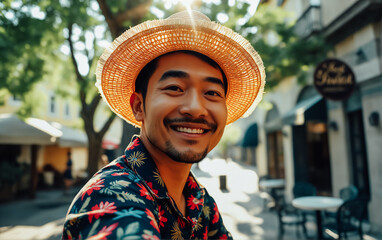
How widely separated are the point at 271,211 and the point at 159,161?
7.85 metres

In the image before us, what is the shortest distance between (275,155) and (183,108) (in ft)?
42.3

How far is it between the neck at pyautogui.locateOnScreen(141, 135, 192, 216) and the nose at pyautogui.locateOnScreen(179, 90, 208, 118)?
0.27 m

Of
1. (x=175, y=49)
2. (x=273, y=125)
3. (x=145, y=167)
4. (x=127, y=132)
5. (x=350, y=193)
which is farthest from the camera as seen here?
(x=273, y=125)

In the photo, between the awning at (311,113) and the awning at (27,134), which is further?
the awning at (27,134)

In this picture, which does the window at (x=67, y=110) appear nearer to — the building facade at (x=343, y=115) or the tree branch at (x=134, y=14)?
the building facade at (x=343, y=115)

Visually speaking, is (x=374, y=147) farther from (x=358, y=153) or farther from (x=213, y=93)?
(x=213, y=93)

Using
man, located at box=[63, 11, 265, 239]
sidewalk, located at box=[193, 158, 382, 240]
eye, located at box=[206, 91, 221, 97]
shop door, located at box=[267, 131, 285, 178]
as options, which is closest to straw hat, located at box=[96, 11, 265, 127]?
man, located at box=[63, 11, 265, 239]

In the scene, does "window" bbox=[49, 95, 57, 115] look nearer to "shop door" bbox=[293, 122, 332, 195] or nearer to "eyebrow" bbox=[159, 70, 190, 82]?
"shop door" bbox=[293, 122, 332, 195]

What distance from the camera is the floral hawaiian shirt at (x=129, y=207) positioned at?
819 millimetres

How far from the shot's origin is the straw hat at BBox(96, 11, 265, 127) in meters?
1.46

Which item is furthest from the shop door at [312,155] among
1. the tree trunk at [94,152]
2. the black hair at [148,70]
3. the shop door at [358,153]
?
the black hair at [148,70]

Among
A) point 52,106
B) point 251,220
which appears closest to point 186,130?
point 251,220

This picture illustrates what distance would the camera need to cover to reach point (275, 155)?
1330cm

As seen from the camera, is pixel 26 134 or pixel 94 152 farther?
pixel 26 134
